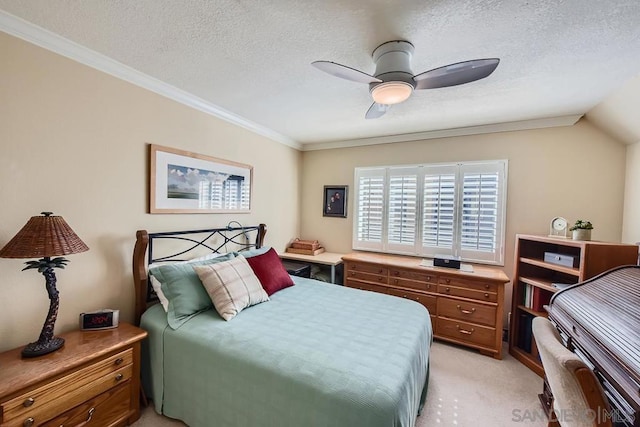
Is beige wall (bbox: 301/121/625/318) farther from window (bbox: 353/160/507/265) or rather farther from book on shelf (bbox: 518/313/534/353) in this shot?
book on shelf (bbox: 518/313/534/353)

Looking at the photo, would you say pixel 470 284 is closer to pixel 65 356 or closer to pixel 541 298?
pixel 541 298

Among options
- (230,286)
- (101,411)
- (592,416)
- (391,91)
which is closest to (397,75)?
(391,91)

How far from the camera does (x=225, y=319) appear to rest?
72.7 inches

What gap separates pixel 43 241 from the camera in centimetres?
139

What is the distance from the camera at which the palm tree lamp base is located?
1.42 m

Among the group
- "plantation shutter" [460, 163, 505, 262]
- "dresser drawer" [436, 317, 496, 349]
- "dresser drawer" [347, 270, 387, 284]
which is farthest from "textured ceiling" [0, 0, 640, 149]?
"dresser drawer" [436, 317, 496, 349]

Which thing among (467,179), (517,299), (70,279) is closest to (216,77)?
(70,279)

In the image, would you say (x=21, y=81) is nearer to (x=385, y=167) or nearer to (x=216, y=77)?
(x=216, y=77)

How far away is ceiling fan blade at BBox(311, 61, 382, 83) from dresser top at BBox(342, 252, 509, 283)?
2.13 meters

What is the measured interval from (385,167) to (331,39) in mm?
2310

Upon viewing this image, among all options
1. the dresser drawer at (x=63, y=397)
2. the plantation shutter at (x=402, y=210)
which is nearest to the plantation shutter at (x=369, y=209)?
the plantation shutter at (x=402, y=210)

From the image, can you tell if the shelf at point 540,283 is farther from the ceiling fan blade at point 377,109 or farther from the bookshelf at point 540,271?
the ceiling fan blade at point 377,109

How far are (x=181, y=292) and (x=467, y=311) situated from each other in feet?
9.05

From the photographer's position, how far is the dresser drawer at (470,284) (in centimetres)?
259
